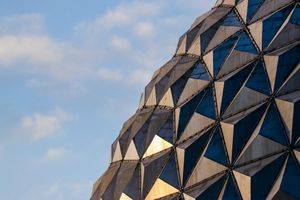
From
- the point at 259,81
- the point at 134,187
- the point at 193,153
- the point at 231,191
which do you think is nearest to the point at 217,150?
the point at 193,153

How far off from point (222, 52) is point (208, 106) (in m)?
2.27

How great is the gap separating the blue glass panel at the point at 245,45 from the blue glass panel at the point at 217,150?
3056 millimetres

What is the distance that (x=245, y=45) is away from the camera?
2686 cm

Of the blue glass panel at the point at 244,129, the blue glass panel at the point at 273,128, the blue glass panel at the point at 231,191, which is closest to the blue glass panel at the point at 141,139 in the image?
the blue glass panel at the point at 244,129

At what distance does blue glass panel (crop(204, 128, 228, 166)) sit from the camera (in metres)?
25.0

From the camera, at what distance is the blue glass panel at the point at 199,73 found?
27797 mm

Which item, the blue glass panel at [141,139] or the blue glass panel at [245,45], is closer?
the blue glass panel at [245,45]

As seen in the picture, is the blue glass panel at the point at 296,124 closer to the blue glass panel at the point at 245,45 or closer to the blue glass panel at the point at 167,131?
the blue glass panel at the point at 245,45

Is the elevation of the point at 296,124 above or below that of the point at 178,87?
below

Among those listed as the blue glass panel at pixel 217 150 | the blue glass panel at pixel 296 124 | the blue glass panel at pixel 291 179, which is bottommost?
the blue glass panel at pixel 291 179

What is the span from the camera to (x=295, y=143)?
77.2 ft

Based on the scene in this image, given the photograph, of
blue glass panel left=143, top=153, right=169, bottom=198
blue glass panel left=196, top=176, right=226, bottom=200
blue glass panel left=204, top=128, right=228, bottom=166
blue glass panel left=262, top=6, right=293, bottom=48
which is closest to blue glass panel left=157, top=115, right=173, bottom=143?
blue glass panel left=143, top=153, right=169, bottom=198

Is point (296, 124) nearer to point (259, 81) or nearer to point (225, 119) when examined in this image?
point (259, 81)

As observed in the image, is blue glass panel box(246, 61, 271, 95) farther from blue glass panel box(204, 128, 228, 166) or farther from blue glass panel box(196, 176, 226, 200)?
blue glass panel box(196, 176, 226, 200)
